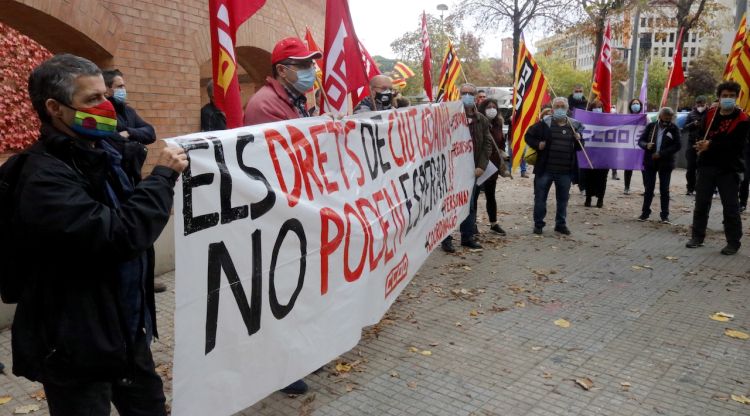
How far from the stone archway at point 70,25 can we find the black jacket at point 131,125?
50.7 inches

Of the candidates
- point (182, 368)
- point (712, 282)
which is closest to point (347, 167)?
point (182, 368)

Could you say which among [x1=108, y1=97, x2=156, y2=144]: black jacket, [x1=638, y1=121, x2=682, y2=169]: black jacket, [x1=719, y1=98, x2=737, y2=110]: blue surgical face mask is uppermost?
[x1=719, y1=98, x2=737, y2=110]: blue surgical face mask

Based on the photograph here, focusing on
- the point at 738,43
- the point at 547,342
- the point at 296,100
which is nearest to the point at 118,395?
the point at 296,100

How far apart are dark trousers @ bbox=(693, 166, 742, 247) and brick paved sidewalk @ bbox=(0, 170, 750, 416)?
0.34 m

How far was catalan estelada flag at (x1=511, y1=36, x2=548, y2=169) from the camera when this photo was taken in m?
9.48

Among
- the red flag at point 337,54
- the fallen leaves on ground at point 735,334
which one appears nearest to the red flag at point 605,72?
the fallen leaves on ground at point 735,334

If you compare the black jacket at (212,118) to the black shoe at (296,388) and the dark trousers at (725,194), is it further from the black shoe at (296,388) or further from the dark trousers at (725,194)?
the dark trousers at (725,194)

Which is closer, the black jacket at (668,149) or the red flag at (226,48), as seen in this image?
the red flag at (226,48)

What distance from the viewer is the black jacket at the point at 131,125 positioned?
5055 millimetres

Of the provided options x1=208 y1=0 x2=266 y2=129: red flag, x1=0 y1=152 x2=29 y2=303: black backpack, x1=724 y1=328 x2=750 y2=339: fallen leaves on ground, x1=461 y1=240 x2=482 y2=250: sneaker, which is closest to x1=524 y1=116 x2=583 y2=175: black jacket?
x1=461 y1=240 x2=482 y2=250: sneaker

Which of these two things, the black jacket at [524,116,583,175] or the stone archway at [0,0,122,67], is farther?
the black jacket at [524,116,583,175]

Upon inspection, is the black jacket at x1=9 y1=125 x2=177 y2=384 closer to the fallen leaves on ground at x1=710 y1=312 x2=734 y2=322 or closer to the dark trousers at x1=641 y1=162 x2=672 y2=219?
the fallen leaves on ground at x1=710 y1=312 x2=734 y2=322

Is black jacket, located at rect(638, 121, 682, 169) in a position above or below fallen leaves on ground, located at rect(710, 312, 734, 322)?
above

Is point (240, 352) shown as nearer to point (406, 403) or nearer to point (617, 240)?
point (406, 403)
